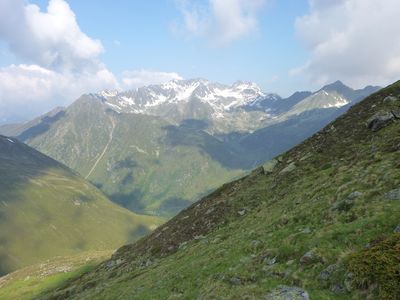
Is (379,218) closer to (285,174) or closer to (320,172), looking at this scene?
(320,172)

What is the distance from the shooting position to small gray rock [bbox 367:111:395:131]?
1788 inches

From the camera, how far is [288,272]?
21.0 m

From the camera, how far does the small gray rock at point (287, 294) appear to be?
1766 cm

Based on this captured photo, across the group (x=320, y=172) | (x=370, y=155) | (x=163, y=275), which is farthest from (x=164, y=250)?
(x=370, y=155)

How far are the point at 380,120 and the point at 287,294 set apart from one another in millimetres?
34040

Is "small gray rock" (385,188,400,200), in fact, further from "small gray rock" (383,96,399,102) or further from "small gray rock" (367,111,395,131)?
"small gray rock" (383,96,399,102)

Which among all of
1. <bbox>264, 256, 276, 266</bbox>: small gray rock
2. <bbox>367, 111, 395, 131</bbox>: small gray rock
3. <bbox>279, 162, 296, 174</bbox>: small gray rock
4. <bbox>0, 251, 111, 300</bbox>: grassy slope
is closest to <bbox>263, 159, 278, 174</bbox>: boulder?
<bbox>279, 162, 296, 174</bbox>: small gray rock

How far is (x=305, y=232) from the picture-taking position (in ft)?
83.9

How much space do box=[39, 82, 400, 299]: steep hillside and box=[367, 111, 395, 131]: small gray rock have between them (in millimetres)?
122

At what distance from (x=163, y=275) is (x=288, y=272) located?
55.7 feet

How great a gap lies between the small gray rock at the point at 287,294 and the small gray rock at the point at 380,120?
32405 mm

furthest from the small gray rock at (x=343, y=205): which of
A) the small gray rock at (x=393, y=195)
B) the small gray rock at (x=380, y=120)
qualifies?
the small gray rock at (x=380, y=120)

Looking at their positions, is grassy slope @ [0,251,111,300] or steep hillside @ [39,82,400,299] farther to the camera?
grassy slope @ [0,251,111,300]

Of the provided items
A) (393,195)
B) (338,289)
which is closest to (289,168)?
(393,195)
